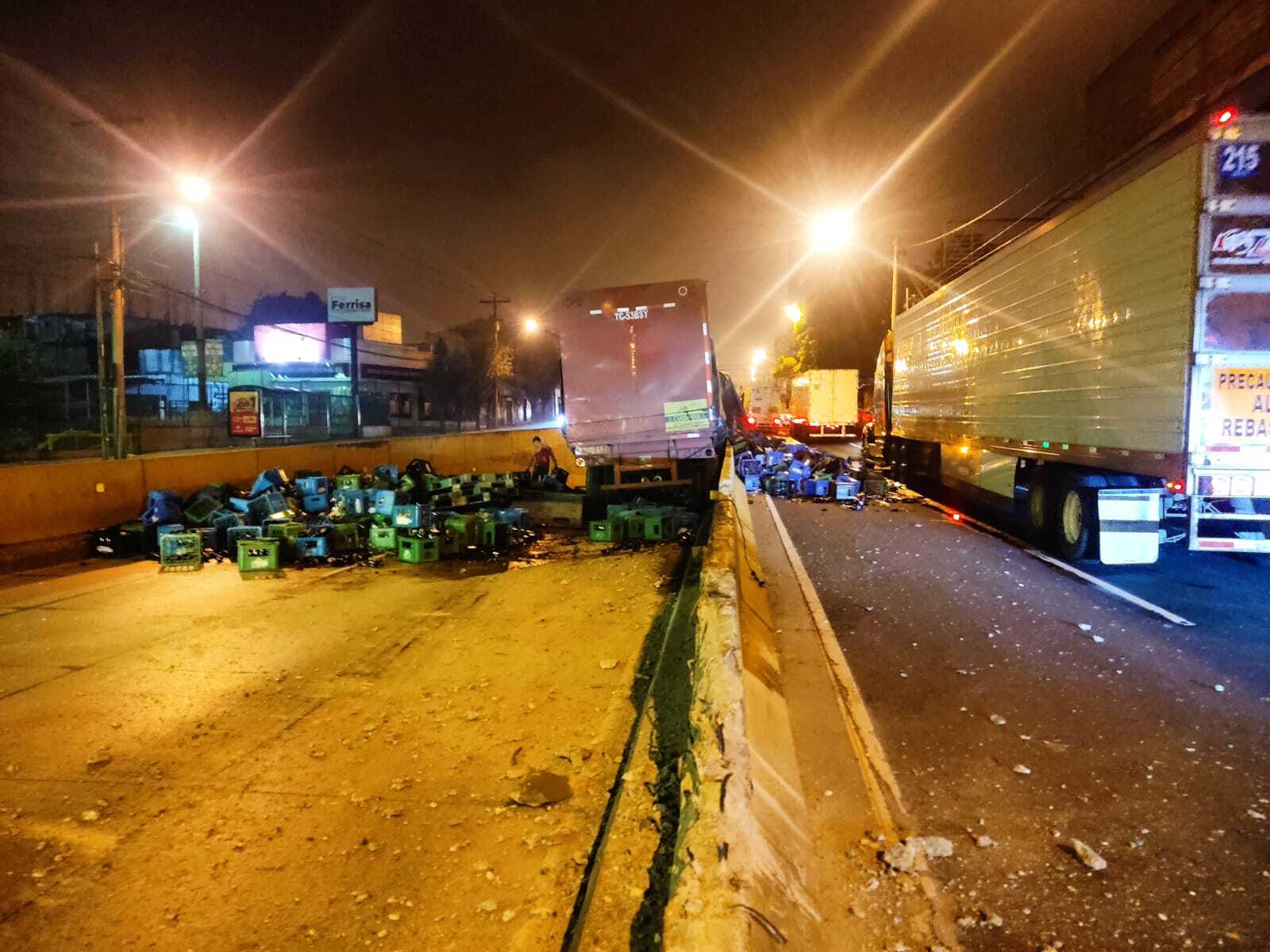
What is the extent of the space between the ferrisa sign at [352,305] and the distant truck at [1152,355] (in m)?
43.5

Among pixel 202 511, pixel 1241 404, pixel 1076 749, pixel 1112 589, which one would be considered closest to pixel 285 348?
pixel 202 511

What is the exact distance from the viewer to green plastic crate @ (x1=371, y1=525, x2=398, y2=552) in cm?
1057

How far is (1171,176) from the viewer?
7.68 metres

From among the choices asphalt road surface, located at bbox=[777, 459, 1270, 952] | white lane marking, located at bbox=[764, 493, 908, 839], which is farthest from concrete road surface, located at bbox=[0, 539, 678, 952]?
asphalt road surface, located at bbox=[777, 459, 1270, 952]

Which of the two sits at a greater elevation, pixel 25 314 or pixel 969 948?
pixel 25 314

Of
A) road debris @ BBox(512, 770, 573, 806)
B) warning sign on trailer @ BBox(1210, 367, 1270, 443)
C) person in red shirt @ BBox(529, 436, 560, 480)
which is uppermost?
warning sign on trailer @ BBox(1210, 367, 1270, 443)

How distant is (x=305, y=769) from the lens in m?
4.25

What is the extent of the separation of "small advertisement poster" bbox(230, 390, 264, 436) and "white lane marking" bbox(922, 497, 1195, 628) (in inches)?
865

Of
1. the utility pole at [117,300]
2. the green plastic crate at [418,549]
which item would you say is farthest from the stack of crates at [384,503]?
the utility pole at [117,300]

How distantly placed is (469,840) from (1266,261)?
8.28m

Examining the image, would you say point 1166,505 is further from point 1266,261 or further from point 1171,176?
point 1171,176

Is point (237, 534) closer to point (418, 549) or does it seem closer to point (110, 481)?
point (418, 549)

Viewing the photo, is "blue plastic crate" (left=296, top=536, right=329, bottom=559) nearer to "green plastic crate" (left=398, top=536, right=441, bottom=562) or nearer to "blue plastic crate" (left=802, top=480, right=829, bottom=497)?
"green plastic crate" (left=398, top=536, right=441, bottom=562)

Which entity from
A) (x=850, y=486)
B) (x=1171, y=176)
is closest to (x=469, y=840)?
(x=1171, y=176)
